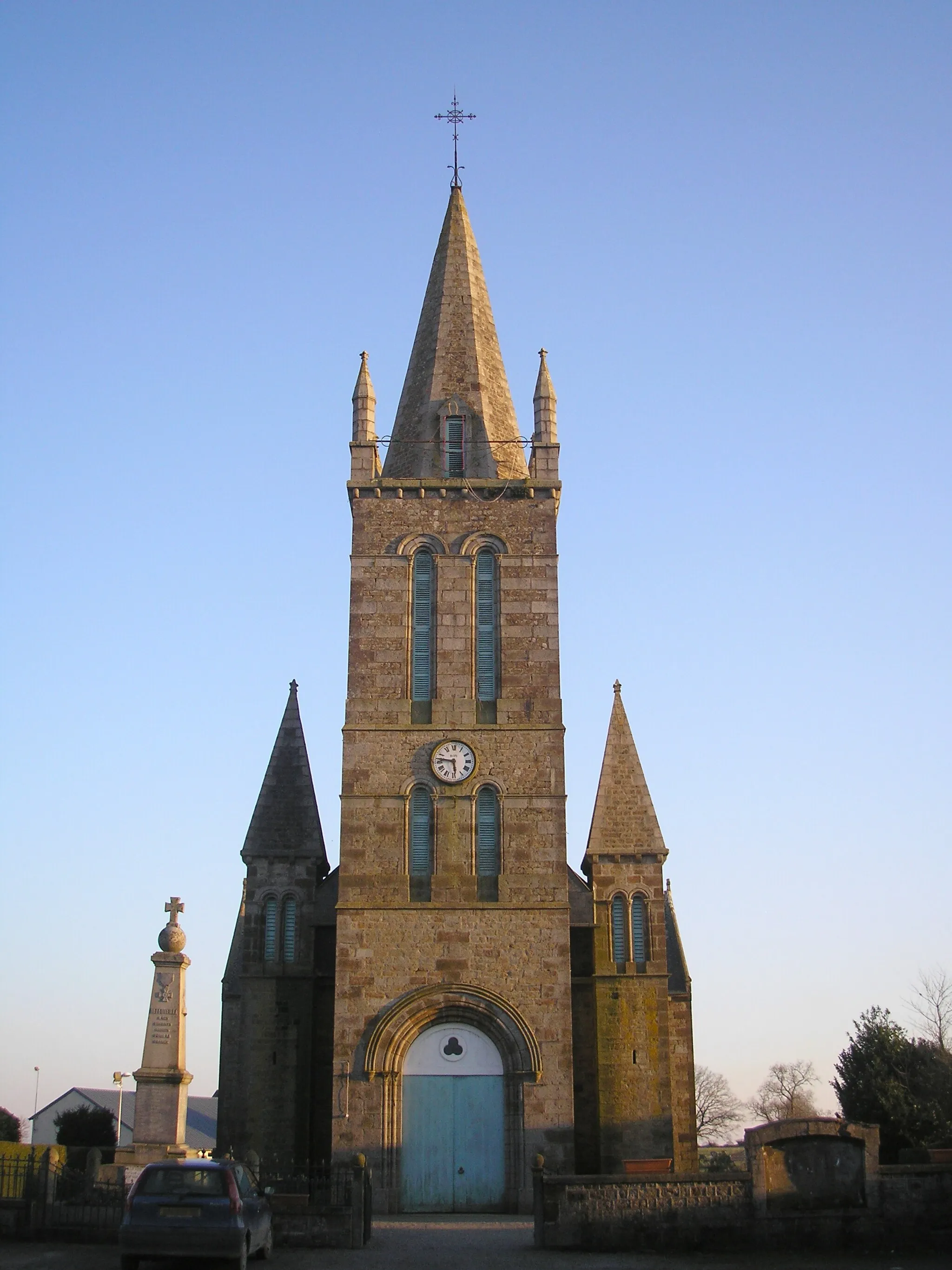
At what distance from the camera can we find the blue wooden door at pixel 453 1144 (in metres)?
27.7

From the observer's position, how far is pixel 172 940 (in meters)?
24.8

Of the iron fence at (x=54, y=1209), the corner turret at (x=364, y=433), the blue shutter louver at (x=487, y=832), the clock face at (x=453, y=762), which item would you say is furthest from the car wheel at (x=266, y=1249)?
the corner turret at (x=364, y=433)

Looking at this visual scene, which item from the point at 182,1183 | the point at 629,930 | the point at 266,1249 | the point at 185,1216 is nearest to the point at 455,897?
the point at 629,930

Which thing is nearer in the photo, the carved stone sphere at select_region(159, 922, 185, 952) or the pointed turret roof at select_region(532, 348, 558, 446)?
the carved stone sphere at select_region(159, 922, 185, 952)

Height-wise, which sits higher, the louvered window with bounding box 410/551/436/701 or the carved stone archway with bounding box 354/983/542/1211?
the louvered window with bounding box 410/551/436/701

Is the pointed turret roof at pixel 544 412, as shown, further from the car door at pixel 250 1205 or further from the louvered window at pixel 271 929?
the car door at pixel 250 1205

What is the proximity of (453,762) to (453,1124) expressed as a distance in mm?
7526

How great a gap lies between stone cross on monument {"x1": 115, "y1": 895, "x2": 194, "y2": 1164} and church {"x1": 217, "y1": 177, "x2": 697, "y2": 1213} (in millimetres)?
5035

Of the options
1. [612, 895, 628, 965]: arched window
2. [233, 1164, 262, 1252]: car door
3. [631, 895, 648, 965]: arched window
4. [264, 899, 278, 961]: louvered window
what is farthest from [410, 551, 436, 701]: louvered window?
[233, 1164, 262, 1252]: car door

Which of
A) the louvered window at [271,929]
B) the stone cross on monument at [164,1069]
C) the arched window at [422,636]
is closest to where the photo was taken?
the stone cross on monument at [164,1069]

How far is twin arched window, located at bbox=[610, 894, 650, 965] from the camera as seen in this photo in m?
31.8

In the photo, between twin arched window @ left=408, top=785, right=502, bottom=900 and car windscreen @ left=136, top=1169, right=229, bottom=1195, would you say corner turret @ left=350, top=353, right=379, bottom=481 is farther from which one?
car windscreen @ left=136, top=1169, right=229, bottom=1195

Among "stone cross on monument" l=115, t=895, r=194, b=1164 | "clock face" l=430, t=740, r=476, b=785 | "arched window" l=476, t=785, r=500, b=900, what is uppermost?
"clock face" l=430, t=740, r=476, b=785

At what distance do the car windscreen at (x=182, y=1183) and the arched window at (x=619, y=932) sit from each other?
17496mm
